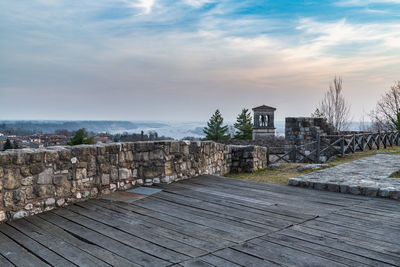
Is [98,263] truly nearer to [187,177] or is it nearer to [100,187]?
[100,187]

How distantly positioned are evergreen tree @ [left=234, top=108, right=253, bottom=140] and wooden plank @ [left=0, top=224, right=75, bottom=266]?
48.3 metres

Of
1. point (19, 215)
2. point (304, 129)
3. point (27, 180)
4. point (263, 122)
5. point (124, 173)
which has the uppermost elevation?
point (263, 122)

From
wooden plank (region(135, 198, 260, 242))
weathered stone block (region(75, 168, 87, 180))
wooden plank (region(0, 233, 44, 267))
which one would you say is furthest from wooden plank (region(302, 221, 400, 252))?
weathered stone block (region(75, 168, 87, 180))

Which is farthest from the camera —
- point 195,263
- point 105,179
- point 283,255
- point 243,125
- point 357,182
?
point 243,125

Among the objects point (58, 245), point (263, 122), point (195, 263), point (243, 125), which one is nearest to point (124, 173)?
point (58, 245)

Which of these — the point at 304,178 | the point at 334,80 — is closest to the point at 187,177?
the point at 304,178

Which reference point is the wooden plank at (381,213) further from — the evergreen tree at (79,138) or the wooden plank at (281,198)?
the evergreen tree at (79,138)

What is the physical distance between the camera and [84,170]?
16.1 ft

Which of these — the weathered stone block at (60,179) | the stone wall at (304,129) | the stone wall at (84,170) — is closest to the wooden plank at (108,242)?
the stone wall at (84,170)

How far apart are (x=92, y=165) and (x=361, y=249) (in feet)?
12.9

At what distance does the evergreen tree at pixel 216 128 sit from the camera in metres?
53.4

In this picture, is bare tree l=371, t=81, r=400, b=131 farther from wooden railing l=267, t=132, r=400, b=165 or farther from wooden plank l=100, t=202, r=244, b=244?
wooden plank l=100, t=202, r=244, b=244

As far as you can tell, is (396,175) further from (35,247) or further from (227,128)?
(227,128)

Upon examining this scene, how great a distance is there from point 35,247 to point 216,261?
6.20ft
